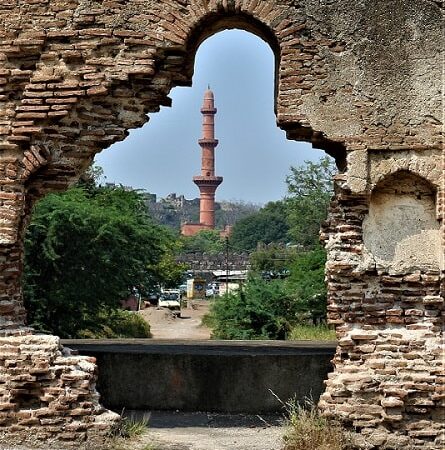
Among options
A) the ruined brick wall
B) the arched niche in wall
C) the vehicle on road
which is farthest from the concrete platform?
the vehicle on road

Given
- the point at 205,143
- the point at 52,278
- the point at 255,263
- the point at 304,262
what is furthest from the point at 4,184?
the point at 205,143

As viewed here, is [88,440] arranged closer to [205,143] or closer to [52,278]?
[52,278]

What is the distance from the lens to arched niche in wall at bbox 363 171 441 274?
6566 mm

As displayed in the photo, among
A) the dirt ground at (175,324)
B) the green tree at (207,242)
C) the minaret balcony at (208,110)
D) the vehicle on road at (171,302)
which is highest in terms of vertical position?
the minaret balcony at (208,110)

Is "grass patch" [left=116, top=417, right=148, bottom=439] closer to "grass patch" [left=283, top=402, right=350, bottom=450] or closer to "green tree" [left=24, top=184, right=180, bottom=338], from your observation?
"grass patch" [left=283, top=402, right=350, bottom=450]

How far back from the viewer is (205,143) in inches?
2928

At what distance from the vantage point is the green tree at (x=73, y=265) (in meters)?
17.0

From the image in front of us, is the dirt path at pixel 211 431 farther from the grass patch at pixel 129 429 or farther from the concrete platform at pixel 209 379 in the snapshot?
the concrete platform at pixel 209 379

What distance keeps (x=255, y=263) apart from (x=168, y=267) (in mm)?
9517

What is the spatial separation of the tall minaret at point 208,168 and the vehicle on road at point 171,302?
2967 cm

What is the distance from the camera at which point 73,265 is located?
17.4 metres

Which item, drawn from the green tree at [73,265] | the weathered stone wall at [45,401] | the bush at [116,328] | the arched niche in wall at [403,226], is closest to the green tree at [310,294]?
the green tree at [73,265]

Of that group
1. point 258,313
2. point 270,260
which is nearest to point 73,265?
point 258,313

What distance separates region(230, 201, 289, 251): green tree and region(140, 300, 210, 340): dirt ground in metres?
33.9
